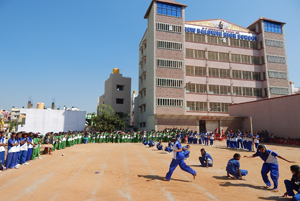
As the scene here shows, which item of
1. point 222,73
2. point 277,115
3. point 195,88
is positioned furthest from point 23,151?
point 222,73

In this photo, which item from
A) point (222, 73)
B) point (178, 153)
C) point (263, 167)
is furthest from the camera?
point (222, 73)

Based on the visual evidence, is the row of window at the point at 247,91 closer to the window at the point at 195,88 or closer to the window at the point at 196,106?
the window at the point at 195,88

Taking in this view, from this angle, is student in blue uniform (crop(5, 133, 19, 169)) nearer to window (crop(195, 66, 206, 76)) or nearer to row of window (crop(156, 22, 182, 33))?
row of window (crop(156, 22, 182, 33))

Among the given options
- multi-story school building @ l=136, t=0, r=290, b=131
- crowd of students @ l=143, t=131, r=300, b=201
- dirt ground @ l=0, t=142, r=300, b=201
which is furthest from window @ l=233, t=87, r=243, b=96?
crowd of students @ l=143, t=131, r=300, b=201

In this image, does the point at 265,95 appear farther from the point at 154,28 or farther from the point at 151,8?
the point at 151,8

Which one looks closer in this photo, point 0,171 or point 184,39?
point 0,171

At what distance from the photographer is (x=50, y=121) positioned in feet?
127

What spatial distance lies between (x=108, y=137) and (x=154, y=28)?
73.2ft

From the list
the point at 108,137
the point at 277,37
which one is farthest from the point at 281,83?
the point at 108,137

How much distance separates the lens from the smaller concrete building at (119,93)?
4728cm

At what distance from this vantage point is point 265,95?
4262 cm

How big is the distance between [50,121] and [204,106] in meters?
30.2

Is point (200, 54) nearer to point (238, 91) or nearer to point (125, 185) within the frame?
point (238, 91)

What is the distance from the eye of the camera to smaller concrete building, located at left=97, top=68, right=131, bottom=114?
47.3m
